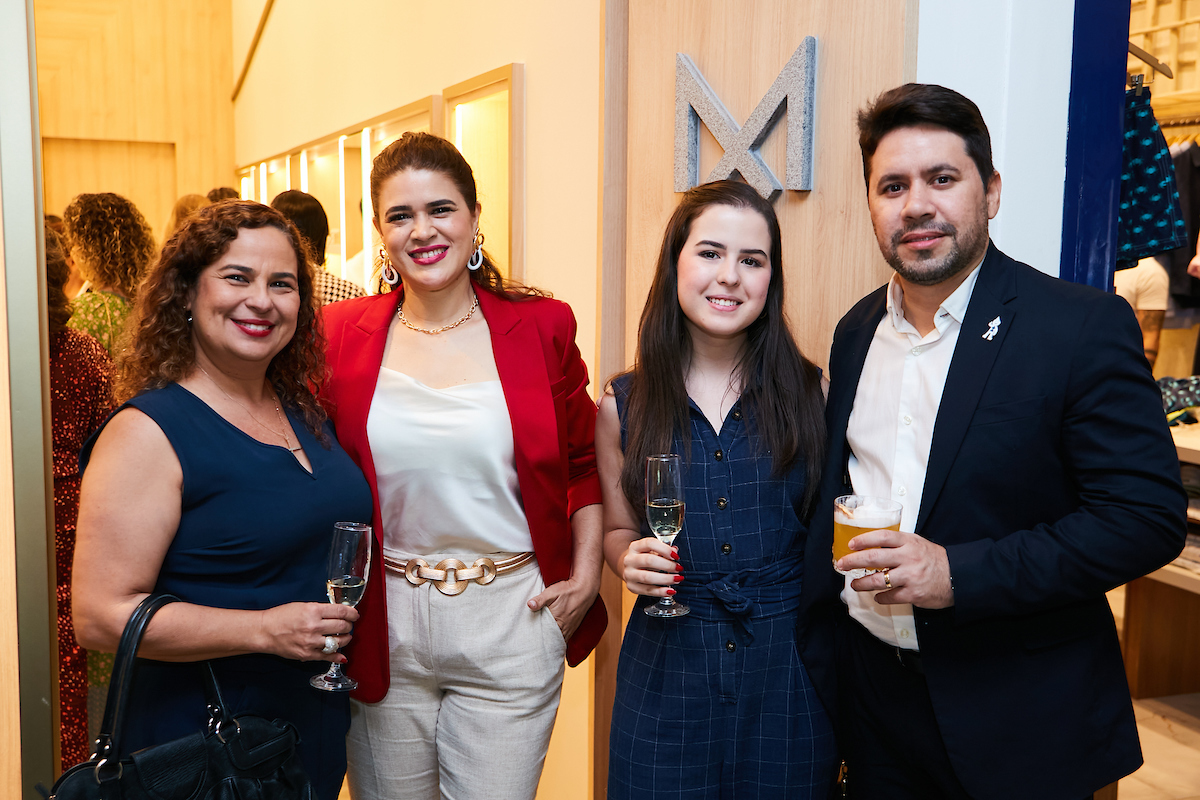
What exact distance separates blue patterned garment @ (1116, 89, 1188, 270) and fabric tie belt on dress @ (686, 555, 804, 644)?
1307 millimetres

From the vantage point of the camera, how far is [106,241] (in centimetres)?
331

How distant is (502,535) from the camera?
2033mm

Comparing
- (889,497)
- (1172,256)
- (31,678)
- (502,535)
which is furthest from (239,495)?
(1172,256)

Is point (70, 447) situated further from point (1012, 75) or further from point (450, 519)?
point (1012, 75)

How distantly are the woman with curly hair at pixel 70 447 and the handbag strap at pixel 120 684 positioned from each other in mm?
1361

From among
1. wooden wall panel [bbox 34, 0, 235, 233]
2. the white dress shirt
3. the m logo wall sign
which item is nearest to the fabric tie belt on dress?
the white dress shirt

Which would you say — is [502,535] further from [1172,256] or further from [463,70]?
[1172,256]

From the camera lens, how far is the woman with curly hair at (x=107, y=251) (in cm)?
327

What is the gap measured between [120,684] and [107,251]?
7.51 feet

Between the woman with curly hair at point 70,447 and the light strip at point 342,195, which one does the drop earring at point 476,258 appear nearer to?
the woman with curly hair at point 70,447

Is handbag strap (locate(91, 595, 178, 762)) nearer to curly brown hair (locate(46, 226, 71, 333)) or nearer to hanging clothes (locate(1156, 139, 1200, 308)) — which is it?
curly brown hair (locate(46, 226, 71, 333))

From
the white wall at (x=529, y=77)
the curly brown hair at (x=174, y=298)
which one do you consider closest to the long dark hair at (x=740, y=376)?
the curly brown hair at (x=174, y=298)

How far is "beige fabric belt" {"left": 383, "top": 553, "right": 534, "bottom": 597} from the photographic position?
198cm

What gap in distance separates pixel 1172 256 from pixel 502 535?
472 centimetres
